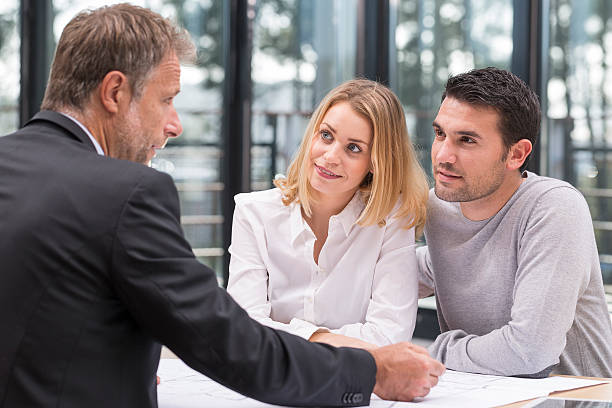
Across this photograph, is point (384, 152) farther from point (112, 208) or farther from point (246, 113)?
point (246, 113)

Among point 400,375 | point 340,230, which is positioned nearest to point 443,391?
point 400,375

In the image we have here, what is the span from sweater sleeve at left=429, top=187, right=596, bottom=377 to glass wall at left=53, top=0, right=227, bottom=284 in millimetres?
3244

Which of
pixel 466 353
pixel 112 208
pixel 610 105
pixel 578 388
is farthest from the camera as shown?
pixel 610 105

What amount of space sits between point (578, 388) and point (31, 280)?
1101 mm

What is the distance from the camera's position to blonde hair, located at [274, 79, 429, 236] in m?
2.07

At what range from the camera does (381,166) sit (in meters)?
2.06

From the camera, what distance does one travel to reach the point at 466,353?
1.76 meters

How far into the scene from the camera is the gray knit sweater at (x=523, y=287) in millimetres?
1736

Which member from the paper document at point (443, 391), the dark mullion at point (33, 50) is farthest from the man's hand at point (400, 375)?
the dark mullion at point (33, 50)

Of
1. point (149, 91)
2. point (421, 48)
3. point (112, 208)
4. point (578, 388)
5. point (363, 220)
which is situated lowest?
point (578, 388)

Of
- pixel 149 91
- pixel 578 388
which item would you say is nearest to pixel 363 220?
pixel 578 388

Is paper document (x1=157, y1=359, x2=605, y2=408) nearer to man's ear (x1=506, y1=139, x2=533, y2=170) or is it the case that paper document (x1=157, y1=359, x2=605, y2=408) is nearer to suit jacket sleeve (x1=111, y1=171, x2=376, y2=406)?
suit jacket sleeve (x1=111, y1=171, x2=376, y2=406)

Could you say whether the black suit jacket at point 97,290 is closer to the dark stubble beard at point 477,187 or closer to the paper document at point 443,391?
the paper document at point 443,391

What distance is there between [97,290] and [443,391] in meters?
0.74
